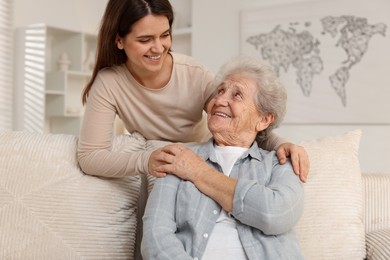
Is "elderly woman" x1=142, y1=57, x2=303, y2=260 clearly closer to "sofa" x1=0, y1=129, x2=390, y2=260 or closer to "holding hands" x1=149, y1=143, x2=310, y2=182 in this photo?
"holding hands" x1=149, y1=143, x2=310, y2=182

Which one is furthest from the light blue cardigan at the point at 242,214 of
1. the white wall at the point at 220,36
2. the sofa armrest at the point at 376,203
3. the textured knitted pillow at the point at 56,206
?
the white wall at the point at 220,36

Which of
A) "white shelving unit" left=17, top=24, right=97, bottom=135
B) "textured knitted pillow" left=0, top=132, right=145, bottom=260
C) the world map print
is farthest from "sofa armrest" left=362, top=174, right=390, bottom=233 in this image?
"white shelving unit" left=17, top=24, right=97, bottom=135

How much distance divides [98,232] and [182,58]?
2.46 feet

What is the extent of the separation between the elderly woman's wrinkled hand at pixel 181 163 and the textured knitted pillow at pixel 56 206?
286mm

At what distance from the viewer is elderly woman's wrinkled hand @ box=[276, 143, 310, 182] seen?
5.32 feet

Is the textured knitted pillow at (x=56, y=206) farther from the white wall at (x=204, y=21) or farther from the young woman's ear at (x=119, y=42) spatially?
the white wall at (x=204, y=21)

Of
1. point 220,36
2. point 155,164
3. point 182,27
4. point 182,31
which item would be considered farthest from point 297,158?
point 182,27

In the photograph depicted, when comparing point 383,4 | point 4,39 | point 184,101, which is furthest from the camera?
point 4,39

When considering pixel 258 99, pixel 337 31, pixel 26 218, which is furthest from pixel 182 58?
pixel 337 31

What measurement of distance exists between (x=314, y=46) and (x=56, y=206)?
3.10 meters

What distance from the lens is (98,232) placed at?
5.77 feet

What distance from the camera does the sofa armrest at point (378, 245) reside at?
1680 millimetres

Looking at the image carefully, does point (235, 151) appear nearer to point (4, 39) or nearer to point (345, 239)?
point (345, 239)

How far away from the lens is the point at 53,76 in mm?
4828
